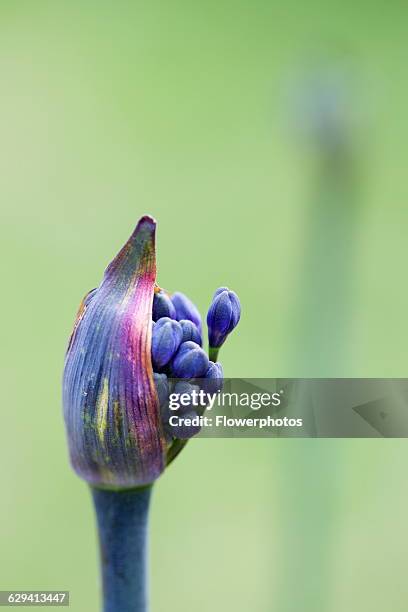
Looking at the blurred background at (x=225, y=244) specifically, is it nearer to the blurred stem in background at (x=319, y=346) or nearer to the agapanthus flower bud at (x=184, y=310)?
the blurred stem in background at (x=319, y=346)

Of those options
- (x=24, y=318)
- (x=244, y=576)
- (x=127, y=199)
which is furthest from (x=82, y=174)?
(x=244, y=576)

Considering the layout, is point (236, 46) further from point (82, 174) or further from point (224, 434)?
point (224, 434)

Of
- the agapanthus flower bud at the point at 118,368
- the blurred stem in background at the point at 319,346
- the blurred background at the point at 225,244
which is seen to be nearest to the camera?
the agapanthus flower bud at the point at 118,368

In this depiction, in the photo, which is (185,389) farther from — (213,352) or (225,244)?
(225,244)

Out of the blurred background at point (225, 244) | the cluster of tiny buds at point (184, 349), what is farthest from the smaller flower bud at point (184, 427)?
the blurred background at point (225, 244)

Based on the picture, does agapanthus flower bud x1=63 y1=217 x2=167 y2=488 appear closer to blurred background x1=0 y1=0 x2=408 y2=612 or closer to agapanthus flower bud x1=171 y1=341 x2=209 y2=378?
agapanthus flower bud x1=171 y1=341 x2=209 y2=378

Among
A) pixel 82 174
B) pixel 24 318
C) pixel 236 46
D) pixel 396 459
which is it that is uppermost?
pixel 236 46
